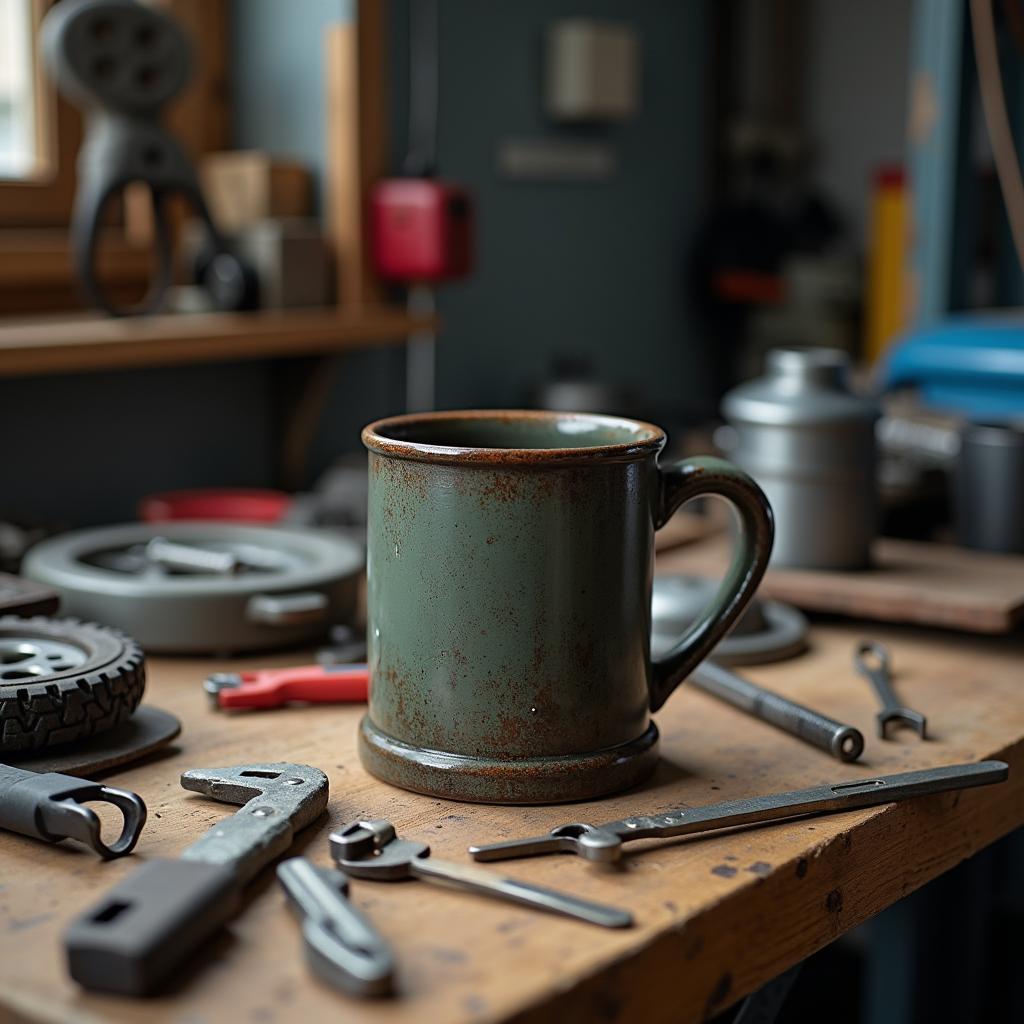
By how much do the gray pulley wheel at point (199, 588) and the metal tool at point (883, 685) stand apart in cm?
36

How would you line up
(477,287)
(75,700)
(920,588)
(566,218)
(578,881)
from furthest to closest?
(566,218) < (477,287) < (920,588) < (75,700) < (578,881)

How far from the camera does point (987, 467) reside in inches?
44.4

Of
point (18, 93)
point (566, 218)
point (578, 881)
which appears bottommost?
point (578, 881)

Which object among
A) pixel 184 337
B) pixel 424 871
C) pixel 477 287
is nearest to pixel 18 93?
pixel 184 337

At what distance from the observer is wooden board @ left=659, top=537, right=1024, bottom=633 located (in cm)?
99

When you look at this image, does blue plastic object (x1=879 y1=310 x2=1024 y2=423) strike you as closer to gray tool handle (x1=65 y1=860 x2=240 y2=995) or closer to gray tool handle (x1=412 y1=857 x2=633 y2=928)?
gray tool handle (x1=412 y1=857 x2=633 y2=928)

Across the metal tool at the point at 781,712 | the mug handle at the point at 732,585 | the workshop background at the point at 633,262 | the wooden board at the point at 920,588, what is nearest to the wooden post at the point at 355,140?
the workshop background at the point at 633,262

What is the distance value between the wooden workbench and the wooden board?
0.09 meters

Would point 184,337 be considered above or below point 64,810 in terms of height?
above

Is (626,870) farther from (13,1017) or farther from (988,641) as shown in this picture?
(988,641)

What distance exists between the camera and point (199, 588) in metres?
0.94

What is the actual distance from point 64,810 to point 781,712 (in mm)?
408

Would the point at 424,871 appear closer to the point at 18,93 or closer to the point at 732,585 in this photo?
the point at 732,585

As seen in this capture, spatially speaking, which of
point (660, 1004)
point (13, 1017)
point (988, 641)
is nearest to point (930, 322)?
point (988, 641)
